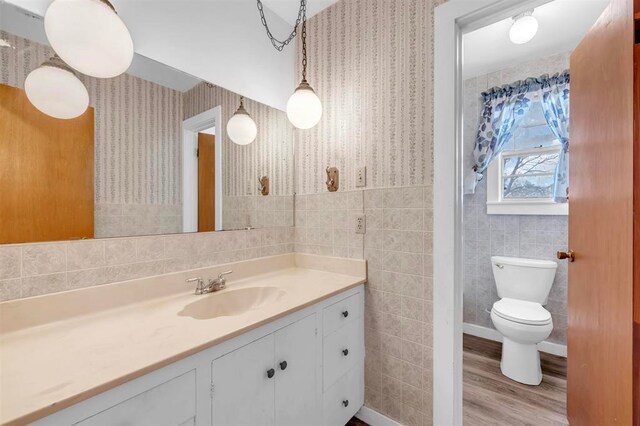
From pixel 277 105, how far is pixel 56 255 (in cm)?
136

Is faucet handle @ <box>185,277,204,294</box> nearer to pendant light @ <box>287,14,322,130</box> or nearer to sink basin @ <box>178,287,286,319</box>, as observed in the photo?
sink basin @ <box>178,287,286,319</box>

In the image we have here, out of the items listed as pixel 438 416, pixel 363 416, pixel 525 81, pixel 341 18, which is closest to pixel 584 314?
pixel 438 416

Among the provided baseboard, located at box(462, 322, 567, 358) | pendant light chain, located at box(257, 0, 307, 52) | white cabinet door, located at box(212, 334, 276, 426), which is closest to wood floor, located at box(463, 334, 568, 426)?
baseboard, located at box(462, 322, 567, 358)

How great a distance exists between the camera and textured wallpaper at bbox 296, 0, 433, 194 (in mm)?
1364

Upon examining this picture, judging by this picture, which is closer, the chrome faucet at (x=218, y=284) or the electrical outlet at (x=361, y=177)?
the chrome faucet at (x=218, y=284)

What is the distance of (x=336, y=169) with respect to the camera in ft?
5.41

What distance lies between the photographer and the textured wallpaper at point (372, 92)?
Result: 53.7 inches

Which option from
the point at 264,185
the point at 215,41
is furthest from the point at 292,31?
the point at 264,185

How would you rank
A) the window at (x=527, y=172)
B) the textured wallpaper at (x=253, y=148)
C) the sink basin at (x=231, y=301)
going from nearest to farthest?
1. the sink basin at (x=231, y=301)
2. the textured wallpaper at (x=253, y=148)
3. the window at (x=527, y=172)

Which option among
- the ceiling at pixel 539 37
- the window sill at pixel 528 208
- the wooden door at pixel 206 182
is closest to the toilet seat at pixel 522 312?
the window sill at pixel 528 208

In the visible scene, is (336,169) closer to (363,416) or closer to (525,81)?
(363,416)

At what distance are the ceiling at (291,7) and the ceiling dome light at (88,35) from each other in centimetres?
98

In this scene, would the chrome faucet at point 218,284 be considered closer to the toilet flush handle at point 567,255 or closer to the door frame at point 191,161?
the door frame at point 191,161

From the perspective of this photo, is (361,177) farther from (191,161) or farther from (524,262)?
(524,262)
